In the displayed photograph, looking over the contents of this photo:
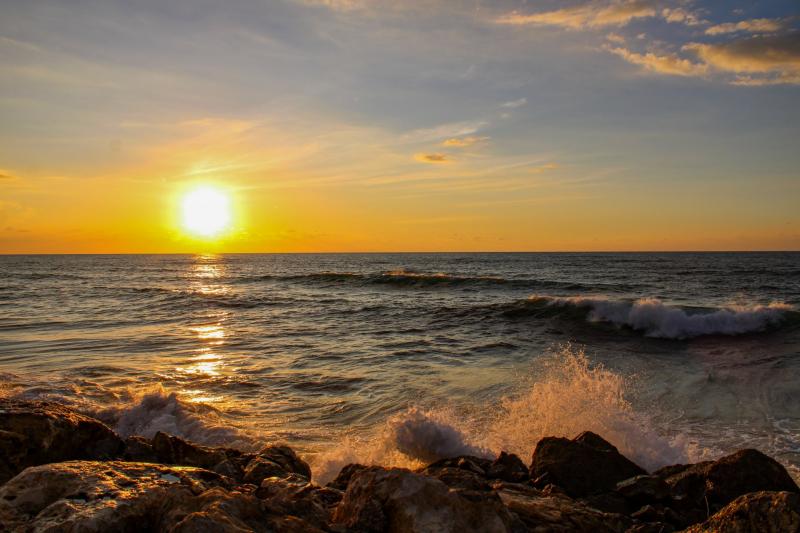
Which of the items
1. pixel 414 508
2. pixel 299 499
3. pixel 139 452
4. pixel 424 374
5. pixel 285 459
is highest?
pixel 414 508

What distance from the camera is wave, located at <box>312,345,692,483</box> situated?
647cm

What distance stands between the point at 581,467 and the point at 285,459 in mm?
3011

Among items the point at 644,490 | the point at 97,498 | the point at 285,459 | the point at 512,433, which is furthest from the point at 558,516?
the point at 512,433

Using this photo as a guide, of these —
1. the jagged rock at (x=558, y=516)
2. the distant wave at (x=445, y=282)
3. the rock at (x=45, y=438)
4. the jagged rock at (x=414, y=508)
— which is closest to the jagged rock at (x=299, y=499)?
the jagged rock at (x=414, y=508)

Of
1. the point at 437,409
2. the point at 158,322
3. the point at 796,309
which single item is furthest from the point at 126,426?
the point at 796,309

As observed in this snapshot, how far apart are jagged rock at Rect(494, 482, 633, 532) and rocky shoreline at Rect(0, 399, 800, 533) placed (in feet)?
0.04

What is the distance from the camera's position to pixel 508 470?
548 centimetres

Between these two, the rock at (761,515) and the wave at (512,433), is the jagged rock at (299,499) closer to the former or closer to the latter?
the wave at (512,433)

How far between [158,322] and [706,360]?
59.9 ft

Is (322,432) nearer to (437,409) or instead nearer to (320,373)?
(437,409)

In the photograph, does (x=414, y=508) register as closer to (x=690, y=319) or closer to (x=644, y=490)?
(x=644, y=490)

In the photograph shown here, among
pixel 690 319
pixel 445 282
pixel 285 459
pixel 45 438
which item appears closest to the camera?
pixel 45 438

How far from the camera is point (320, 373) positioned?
11.2 metres

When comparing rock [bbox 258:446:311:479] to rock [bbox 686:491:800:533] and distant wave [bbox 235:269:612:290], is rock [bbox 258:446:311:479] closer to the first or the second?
rock [bbox 686:491:800:533]
